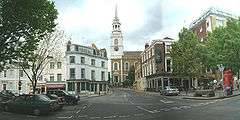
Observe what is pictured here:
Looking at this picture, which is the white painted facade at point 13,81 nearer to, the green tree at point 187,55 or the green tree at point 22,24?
the green tree at point 187,55

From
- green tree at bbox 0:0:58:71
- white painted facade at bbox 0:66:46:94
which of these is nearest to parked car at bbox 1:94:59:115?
green tree at bbox 0:0:58:71

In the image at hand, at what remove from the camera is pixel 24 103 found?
971 inches

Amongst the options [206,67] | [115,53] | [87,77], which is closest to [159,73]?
[206,67]

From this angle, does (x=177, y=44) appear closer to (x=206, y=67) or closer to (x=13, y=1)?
(x=206, y=67)

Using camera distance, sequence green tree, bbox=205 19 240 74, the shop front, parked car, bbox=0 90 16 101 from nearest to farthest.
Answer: parked car, bbox=0 90 16 101, green tree, bbox=205 19 240 74, the shop front

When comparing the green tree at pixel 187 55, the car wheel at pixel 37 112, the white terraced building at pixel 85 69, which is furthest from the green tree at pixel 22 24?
the white terraced building at pixel 85 69

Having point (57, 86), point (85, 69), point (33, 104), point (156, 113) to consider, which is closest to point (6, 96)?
point (33, 104)

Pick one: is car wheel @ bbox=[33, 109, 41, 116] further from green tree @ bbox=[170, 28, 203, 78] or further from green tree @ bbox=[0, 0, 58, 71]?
green tree @ bbox=[170, 28, 203, 78]

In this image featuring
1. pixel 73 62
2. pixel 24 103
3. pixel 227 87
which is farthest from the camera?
pixel 73 62

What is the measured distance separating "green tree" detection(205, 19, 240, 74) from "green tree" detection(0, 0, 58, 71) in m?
28.3

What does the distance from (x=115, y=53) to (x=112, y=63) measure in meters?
3.75

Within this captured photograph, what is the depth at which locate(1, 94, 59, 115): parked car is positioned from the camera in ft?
78.4

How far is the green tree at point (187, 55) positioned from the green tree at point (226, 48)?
1675 millimetres

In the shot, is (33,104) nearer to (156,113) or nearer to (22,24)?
(22,24)
